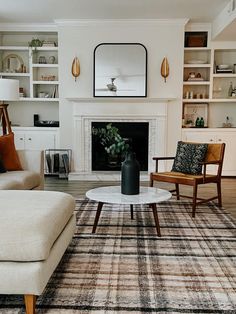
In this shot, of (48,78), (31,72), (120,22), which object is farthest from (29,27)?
(120,22)

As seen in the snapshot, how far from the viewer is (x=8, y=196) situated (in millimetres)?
2633

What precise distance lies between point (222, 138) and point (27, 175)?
→ 3.58 meters

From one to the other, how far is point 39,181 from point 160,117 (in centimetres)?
267

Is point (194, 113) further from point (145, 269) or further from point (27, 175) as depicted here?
point (145, 269)

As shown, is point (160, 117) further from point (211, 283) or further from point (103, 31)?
point (211, 283)

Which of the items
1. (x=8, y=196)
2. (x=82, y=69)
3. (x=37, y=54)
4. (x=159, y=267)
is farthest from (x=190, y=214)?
(x=37, y=54)

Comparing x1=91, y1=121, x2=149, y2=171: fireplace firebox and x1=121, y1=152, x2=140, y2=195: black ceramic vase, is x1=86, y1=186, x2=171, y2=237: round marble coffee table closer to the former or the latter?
x1=121, y1=152, x2=140, y2=195: black ceramic vase

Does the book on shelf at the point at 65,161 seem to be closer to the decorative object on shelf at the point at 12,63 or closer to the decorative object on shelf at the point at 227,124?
the decorative object on shelf at the point at 12,63

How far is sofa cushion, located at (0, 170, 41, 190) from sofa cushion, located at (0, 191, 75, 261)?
687 mm

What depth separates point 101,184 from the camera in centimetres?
571

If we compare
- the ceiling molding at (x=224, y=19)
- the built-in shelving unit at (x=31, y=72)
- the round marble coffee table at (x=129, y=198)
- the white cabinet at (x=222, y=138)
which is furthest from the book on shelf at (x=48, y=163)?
the ceiling molding at (x=224, y=19)

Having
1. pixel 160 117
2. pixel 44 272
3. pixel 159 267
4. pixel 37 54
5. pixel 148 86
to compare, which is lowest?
pixel 159 267

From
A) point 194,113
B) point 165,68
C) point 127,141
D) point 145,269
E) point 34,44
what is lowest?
point 145,269

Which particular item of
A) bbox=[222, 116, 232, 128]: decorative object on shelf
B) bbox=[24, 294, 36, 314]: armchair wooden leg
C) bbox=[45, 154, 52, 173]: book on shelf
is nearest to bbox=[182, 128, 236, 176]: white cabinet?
bbox=[222, 116, 232, 128]: decorative object on shelf
